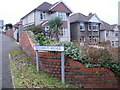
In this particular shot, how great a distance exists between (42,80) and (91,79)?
171 centimetres

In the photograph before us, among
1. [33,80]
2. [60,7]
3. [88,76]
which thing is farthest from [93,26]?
[33,80]

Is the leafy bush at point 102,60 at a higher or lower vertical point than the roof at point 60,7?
lower

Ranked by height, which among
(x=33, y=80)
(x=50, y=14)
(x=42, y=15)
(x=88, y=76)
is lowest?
(x=33, y=80)

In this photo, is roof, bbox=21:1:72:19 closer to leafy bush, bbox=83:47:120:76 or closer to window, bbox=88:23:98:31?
window, bbox=88:23:98:31

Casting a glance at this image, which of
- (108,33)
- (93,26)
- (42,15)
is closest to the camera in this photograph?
(42,15)

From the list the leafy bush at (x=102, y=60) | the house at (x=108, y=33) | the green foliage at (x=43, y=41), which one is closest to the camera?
the leafy bush at (x=102, y=60)

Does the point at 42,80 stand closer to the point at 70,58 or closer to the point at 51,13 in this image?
the point at 70,58

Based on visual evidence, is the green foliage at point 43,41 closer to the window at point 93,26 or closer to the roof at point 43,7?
the roof at point 43,7

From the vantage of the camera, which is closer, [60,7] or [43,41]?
[43,41]

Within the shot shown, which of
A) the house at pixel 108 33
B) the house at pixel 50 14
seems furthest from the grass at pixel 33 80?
the house at pixel 108 33

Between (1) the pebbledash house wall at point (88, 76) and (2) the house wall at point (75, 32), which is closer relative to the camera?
(1) the pebbledash house wall at point (88, 76)

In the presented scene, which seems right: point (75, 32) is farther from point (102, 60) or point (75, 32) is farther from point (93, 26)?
point (102, 60)

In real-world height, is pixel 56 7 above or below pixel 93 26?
above

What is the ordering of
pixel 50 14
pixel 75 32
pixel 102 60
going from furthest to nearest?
pixel 75 32 < pixel 50 14 < pixel 102 60
